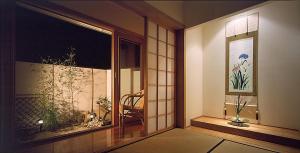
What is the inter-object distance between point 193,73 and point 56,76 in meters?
2.88

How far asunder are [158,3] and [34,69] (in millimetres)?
2518

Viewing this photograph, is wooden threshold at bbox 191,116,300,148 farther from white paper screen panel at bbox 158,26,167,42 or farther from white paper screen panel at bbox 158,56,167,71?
white paper screen panel at bbox 158,26,167,42

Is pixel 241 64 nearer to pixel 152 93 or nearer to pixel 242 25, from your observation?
pixel 242 25

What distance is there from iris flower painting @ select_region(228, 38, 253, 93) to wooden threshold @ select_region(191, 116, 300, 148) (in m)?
0.77

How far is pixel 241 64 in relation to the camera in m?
3.43

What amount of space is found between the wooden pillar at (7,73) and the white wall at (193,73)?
2.84 meters

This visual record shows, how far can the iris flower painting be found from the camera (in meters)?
3.31

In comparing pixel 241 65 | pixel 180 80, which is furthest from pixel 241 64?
pixel 180 80

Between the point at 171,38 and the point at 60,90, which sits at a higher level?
the point at 171,38

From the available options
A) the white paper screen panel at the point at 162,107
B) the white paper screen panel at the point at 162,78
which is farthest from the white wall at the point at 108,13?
the white paper screen panel at the point at 162,107

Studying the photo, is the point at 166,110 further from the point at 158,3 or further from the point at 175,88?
the point at 158,3

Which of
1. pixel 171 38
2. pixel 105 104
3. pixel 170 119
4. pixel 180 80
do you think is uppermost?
pixel 171 38

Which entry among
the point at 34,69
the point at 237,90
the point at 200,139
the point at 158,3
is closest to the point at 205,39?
the point at 237,90

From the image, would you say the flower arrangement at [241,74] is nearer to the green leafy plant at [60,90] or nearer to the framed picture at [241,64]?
the framed picture at [241,64]
